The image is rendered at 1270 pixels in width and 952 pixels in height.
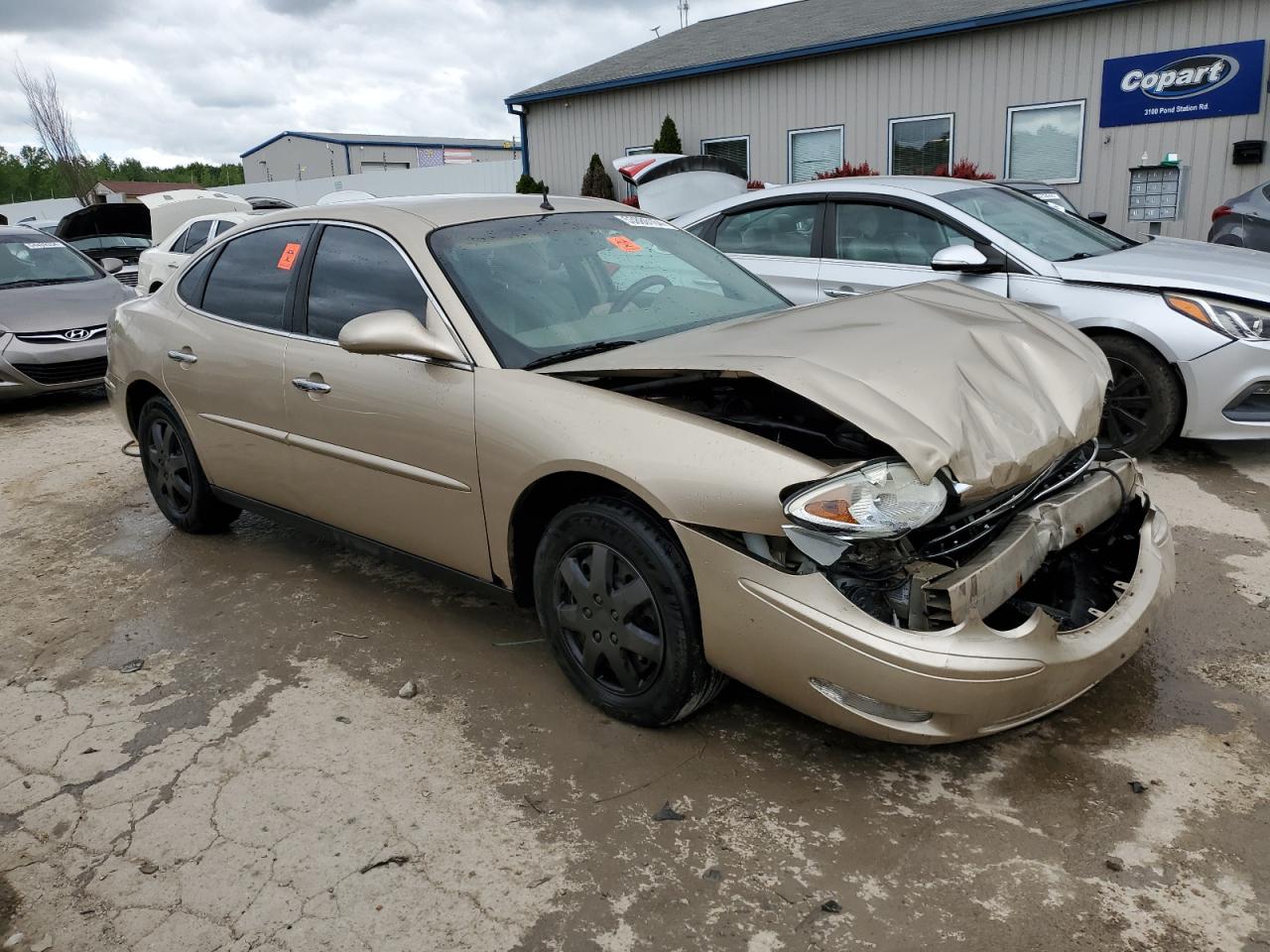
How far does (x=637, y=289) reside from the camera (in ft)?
12.3

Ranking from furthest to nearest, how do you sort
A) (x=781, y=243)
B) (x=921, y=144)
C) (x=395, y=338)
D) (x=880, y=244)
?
(x=921, y=144)
(x=781, y=243)
(x=880, y=244)
(x=395, y=338)

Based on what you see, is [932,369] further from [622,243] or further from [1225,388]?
[1225,388]

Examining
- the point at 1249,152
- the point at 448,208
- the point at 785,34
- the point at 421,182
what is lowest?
the point at 448,208

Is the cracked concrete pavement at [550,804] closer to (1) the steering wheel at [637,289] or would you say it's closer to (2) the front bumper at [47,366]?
(1) the steering wheel at [637,289]

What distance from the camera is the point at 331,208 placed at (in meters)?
4.10

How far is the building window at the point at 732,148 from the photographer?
16375 millimetres

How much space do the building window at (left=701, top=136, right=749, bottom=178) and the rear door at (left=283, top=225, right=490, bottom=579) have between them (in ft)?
44.2

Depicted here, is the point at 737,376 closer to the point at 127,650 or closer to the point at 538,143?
the point at 127,650

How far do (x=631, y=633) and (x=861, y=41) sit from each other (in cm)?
1357

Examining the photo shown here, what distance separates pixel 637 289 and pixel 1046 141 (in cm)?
1166

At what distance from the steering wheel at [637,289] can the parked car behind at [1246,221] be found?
813cm

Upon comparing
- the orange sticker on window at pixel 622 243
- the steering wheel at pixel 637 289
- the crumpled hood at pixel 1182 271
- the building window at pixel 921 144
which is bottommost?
the crumpled hood at pixel 1182 271

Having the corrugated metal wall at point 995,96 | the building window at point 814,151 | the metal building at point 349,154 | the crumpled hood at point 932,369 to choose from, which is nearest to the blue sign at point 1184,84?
the corrugated metal wall at point 995,96

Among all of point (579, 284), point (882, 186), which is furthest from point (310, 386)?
point (882, 186)
